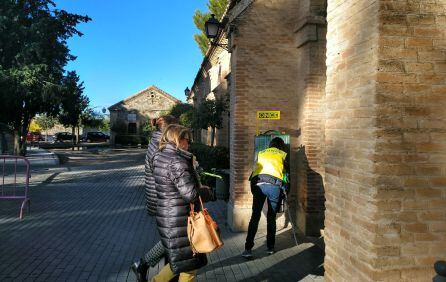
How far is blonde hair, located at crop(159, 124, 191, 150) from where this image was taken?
3.55 metres

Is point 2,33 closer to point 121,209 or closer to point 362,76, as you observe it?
point 121,209

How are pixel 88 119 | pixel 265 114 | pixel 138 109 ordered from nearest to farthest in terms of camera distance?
1. pixel 265 114
2. pixel 88 119
3. pixel 138 109

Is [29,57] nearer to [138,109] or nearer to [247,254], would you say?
[247,254]

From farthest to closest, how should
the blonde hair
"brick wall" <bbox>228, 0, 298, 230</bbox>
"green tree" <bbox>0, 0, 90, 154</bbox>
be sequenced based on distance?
"green tree" <bbox>0, 0, 90, 154</bbox>, "brick wall" <bbox>228, 0, 298, 230</bbox>, the blonde hair

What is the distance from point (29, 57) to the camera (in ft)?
75.5

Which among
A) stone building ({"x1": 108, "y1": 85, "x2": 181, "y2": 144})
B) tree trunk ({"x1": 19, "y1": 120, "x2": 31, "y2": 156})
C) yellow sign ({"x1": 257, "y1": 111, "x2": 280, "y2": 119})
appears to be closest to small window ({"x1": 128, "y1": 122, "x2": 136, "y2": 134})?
stone building ({"x1": 108, "y1": 85, "x2": 181, "y2": 144})

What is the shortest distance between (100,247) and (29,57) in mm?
20541

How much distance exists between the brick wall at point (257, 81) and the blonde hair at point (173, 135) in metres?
3.40

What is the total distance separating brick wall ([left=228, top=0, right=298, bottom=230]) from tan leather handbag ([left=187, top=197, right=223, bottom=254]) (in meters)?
3.67

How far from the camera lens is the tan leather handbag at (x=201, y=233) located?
3293 millimetres

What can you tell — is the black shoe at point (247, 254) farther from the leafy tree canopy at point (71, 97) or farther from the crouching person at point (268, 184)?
the leafy tree canopy at point (71, 97)

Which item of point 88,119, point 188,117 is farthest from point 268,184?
point 88,119

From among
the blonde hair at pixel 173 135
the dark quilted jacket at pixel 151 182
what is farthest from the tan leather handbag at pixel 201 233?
the dark quilted jacket at pixel 151 182

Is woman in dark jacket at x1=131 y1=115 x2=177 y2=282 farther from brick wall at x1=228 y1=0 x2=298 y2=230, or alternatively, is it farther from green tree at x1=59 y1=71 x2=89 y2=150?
green tree at x1=59 y1=71 x2=89 y2=150
